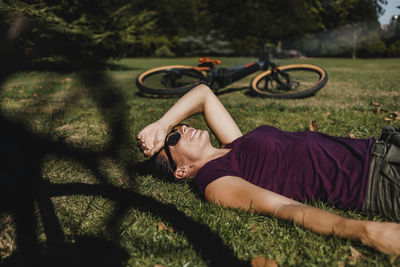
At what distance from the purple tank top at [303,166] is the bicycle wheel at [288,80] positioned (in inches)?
163

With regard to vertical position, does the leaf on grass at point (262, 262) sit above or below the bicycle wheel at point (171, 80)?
below

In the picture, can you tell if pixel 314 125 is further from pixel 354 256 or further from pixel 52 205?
pixel 52 205

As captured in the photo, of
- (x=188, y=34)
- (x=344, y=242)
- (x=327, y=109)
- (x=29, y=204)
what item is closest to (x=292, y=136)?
(x=344, y=242)

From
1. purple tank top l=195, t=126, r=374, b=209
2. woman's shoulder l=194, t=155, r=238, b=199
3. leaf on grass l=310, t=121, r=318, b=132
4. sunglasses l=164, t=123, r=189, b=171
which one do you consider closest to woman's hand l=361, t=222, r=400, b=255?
purple tank top l=195, t=126, r=374, b=209

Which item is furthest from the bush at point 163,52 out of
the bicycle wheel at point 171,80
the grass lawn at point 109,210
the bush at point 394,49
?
the grass lawn at point 109,210

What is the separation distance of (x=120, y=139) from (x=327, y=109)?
3674mm

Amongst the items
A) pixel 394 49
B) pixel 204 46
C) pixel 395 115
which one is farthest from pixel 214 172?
pixel 394 49

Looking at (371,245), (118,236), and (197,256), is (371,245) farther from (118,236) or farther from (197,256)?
(118,236)

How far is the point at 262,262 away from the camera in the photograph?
149cm

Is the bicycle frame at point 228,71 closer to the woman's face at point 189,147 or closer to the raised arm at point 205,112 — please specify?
the raised arm at point 205,112

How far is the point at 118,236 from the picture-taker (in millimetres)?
1727

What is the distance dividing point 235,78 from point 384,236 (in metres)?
5.17

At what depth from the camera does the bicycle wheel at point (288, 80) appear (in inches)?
246

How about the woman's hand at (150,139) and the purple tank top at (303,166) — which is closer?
the purple tank top at (303,166)
